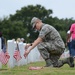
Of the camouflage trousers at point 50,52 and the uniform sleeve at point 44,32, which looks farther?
the camouflage trousers at point 50,52

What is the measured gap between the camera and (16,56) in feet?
51.1

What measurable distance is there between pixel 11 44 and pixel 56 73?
5.98 metres

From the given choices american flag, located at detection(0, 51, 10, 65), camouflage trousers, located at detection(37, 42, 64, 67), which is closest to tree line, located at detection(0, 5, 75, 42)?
american flag, located at detection(0, 51, 10, 65)

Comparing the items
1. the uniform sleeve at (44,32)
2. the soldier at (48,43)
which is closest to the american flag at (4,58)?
the soldier at (48,43)

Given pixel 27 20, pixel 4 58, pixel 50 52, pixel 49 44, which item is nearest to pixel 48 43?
→ pixel 49 44

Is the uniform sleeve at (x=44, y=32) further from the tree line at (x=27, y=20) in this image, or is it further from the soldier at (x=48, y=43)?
the tree line at (x=27, y=20)

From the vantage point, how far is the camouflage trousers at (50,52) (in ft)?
38.8

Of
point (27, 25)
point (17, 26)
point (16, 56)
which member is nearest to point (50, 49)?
point (16, 56)

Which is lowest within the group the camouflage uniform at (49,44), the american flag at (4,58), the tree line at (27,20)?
the american flag at (4,58)

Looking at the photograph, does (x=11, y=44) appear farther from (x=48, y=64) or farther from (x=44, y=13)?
(x=44, y=13)

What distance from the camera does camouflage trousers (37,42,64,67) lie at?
11.8 m

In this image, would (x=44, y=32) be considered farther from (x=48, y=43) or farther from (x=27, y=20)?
(x=27, y=20)

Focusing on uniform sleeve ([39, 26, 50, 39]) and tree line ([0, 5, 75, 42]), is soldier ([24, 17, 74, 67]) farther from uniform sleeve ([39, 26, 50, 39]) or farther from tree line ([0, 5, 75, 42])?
tree line ([0, 5, 75, 42])

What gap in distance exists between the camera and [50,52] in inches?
476
